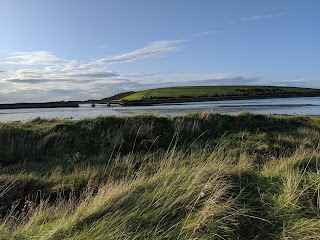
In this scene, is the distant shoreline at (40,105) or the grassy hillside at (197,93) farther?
the grassy hillside at (197,93)

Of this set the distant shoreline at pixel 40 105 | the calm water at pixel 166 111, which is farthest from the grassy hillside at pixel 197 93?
Answer: the calm water at pixel 166 111

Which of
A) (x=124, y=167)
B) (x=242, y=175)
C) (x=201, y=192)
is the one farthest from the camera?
(x=124, y=167)

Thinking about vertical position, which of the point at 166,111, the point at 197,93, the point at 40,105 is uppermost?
the point at 40,105

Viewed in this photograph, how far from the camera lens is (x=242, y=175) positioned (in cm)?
612

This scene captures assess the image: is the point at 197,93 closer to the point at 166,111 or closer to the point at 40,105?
the point at 40,105

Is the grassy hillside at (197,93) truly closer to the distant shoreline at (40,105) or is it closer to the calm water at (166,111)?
the distant shoreline at (40,105)

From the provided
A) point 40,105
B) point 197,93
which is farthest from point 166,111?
point 197,93

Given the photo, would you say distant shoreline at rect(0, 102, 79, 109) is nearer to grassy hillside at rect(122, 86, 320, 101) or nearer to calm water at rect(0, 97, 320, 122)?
grassy hillside at rect(122, 86, 320, 101)

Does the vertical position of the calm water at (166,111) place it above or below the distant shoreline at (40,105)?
→ below

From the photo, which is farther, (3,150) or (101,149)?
(101,149)

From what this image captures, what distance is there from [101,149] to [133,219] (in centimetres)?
1063

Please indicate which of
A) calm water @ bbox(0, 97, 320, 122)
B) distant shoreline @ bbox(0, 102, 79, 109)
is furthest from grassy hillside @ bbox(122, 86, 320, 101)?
calm water @ bbox(0, 97, 320, 122)

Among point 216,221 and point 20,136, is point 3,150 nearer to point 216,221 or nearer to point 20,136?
point 20,136

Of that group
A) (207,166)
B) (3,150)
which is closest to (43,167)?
(3,150)
